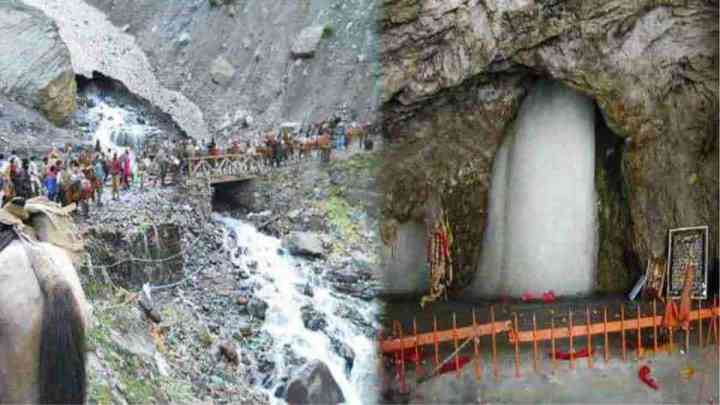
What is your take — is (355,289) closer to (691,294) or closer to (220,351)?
(220,351)

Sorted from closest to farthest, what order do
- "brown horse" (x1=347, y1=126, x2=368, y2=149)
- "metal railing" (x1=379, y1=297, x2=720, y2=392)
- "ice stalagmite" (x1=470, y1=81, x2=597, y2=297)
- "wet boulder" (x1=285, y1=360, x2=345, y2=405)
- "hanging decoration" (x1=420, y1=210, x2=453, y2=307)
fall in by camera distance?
"wet boulder" (x1=285, y1=360, x2=345, y2=405) < "brown horse" (x1=347, y1=126, x2=368, y2=149) < "metal railing" (x1=379, y1=297, x2=720, y2=392) < "hanging decoration" (x1=420, y1=210, x2=453, y2=307) < "ice stalagmite" (x1=470, y1=81, x2=597, y2=297)

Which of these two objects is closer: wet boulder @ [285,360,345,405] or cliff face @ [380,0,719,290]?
wet boulder @ [285,360,345,405]

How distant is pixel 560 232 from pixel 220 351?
1623 mm

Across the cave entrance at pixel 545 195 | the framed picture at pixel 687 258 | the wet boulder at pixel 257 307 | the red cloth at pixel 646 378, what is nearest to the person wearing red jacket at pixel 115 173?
the wet boulder at pixel 257 307

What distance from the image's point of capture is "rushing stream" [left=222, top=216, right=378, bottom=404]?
242 centimetres

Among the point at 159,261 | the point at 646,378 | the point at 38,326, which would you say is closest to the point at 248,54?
the point at 159,261

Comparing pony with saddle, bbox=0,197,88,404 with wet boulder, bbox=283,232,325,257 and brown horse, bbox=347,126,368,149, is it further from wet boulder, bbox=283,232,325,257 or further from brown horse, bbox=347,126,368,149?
brown horse, bbox=347,126,368,149

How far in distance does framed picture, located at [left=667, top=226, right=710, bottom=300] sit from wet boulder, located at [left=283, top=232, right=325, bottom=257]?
1.60 meters

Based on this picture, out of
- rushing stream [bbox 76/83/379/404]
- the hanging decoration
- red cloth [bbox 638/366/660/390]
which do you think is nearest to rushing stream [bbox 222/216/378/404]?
rushing stream [bbox 76/83/379/404]

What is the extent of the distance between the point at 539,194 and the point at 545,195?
0.10 ft

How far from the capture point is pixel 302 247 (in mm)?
2465

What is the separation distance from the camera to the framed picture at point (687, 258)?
11.5 ft

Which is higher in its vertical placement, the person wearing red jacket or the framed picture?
the person wearing red jacket

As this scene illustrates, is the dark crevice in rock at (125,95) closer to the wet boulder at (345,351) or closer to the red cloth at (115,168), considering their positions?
the red cloth at (115,168)
